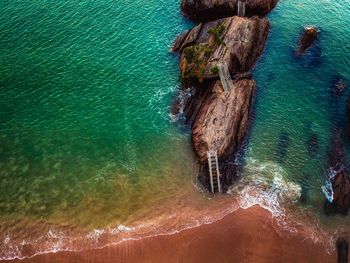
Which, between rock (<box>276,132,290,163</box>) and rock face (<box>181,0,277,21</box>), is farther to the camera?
rock face (<box>181,0,277,21</box>)

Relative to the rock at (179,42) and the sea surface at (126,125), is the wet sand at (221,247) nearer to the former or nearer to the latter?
the sea surface at (126,125)

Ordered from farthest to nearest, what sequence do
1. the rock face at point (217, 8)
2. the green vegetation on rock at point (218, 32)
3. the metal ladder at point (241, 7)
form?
the rock face at point (217, 8), the metal ladder at point (241, 7), the green vegetation on rock at point (218, 32)

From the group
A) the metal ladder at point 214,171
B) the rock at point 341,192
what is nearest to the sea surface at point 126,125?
the rock at point 341,192

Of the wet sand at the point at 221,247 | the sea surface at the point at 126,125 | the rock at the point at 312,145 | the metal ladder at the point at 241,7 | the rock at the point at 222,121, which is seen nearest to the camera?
the wet sand at the point at 221,247

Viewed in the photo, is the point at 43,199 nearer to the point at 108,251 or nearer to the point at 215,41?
the point at 108,251

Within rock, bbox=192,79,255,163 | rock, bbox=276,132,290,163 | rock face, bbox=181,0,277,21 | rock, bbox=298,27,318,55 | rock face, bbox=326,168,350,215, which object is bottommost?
rock face, bbox=326,168,350,215

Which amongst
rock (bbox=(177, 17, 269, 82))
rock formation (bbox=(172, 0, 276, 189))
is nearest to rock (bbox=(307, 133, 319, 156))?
rock formation (bbox=(172, 0, 276, 189))

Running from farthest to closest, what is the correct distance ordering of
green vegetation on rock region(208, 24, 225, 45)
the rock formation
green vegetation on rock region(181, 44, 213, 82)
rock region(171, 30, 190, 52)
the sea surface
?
1. rock region(171, 30, 190, 52)
2. green vegetation on rock region(208, 24, 225, 45)
3. green vegetation on rock region(181, 44, 213, 82)
4. the rock formation
5. the sea surface

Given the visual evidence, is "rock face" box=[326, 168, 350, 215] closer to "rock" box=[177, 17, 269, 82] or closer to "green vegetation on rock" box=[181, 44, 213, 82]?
"rock" box=[177, 17, 269, 82]
